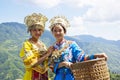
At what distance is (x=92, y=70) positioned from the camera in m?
3.40

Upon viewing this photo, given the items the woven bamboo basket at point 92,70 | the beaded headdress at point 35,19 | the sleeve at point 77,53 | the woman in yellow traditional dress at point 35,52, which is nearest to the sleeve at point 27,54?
the woman in yellow traditional dress at point 35,52

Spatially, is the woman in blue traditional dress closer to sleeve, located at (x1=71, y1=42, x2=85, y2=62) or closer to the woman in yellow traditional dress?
sleeve, located at (x1=71, y1=42, x2=85, y2=62)

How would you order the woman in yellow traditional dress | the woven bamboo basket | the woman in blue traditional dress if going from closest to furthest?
the woven bamboo basket
the woman in blue traditional dress
the woman in yellow traditional dress

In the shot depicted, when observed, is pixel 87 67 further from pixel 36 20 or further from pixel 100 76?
pixel 36 20

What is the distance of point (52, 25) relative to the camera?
4203 millimetres

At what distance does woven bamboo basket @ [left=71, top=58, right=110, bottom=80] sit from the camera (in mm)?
3384

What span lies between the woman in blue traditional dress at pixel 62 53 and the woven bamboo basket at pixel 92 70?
1.66ft

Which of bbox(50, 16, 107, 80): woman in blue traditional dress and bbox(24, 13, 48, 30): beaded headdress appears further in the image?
bbox(24, 13, 48, 30): beaded headdress

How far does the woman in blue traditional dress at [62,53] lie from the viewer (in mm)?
4035

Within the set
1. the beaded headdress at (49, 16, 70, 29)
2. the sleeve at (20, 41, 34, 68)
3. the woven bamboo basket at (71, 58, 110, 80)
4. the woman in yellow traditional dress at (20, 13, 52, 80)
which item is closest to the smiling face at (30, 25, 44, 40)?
the woman in yellow traditional dress at (20, 13, 52, 80)

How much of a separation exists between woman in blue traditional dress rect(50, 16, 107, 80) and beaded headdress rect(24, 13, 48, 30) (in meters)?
0.46

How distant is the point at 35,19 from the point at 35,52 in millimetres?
571

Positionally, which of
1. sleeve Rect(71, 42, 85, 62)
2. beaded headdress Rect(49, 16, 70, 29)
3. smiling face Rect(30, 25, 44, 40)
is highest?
beaded headdress Rect(49, 16, 70, 29)

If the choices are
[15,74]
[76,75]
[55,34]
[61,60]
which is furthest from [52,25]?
[15,74]
